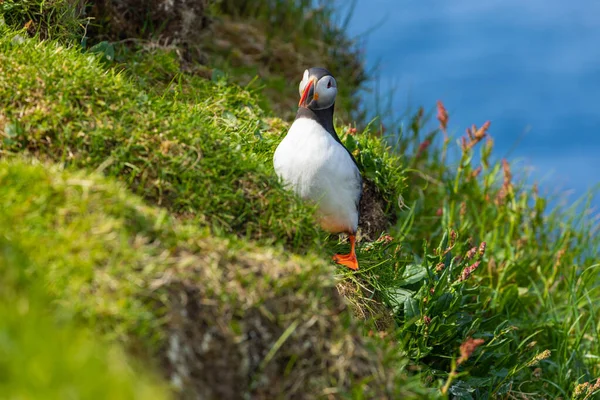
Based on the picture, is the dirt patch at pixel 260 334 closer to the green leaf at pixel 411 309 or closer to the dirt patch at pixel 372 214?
the green leaf at pixel 411 309

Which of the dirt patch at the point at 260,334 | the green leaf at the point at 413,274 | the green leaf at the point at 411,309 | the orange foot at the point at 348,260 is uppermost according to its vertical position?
the dirt patch at the point at 260,334

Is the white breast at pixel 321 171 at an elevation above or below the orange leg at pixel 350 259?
above

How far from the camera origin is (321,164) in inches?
172

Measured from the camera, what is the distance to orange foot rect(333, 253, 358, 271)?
469 cm

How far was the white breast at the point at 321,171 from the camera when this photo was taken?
4.36m

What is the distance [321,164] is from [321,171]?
41mm

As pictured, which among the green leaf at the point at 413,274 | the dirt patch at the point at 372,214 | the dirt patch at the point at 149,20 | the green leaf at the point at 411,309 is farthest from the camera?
the dirt patch at the point at 149,20

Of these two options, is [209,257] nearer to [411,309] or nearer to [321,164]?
[321,164]

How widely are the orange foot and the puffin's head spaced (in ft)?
3.10

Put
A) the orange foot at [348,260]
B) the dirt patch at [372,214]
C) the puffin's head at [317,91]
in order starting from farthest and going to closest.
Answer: the dirt patch at [372,214], the orange foot at [348,260], the puffin's head at [317,91]

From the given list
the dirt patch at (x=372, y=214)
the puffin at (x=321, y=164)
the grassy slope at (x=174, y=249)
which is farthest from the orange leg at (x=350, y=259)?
the dirt patch at (x=372, y=214)

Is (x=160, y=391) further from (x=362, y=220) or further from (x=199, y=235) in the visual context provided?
(x=362, y=220)

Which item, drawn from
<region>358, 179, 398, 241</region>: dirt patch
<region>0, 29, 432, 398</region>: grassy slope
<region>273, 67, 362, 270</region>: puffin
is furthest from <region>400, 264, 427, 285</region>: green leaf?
<region>0, 29, 432, 398</region>: grassy slope

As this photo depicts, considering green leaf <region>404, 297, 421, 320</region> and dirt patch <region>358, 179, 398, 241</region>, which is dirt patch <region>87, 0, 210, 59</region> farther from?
green leaf <region>404, 297, 421, 320</region>
